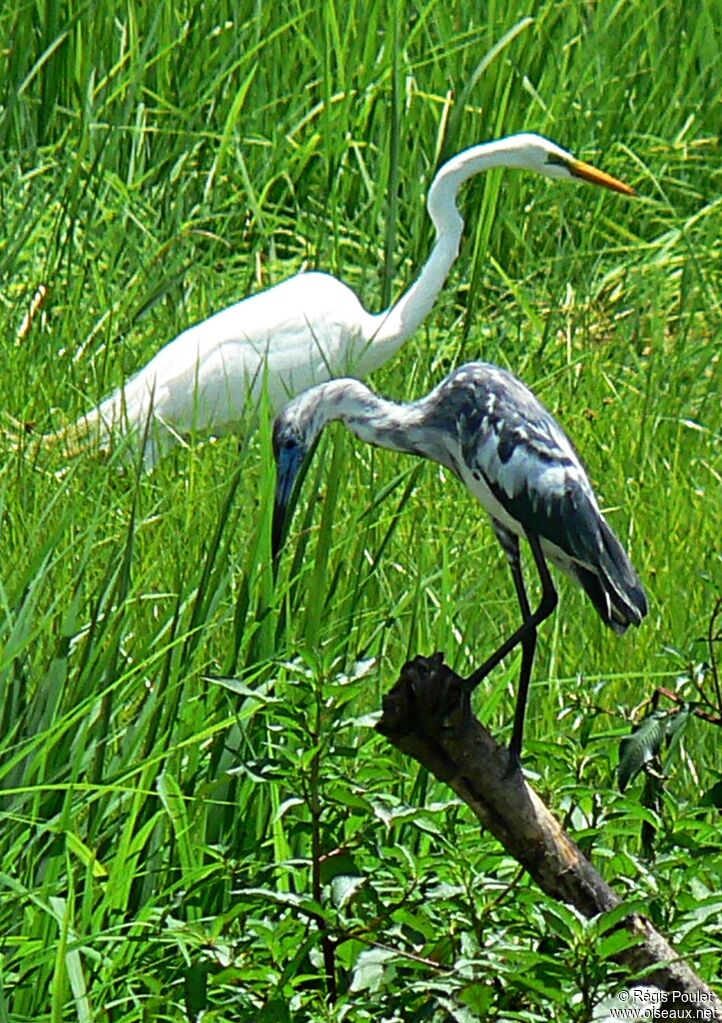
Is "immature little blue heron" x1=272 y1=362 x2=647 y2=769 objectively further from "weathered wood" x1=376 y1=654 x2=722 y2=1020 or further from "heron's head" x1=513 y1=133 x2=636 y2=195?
"heron's head" x1=513 y1=133 x2=636 y2=195

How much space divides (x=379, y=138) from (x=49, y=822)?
3.10 m

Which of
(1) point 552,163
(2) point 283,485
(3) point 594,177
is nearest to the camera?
(2) point 283,485

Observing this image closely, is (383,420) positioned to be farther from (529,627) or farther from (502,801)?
(502,801)

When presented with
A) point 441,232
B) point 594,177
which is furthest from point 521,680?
point 594,177

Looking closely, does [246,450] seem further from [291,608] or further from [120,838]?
[120,838]

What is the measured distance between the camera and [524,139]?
13.9 ft

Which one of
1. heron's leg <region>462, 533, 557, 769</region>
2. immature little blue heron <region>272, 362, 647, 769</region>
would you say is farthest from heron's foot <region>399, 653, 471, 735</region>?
heron's leg <region>462, 533, 557, 769</region>

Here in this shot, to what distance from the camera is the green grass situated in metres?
1.70

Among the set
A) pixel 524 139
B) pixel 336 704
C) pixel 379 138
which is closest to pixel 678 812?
pixel 336 704

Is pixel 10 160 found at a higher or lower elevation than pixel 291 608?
lower

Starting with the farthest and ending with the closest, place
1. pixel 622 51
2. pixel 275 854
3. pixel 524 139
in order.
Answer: pixel 622 51 → pixel 524 139 → pixel 275 854

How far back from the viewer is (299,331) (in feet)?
14.3

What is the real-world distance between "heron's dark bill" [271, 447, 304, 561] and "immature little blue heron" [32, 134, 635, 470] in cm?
153

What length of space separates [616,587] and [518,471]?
162mm
